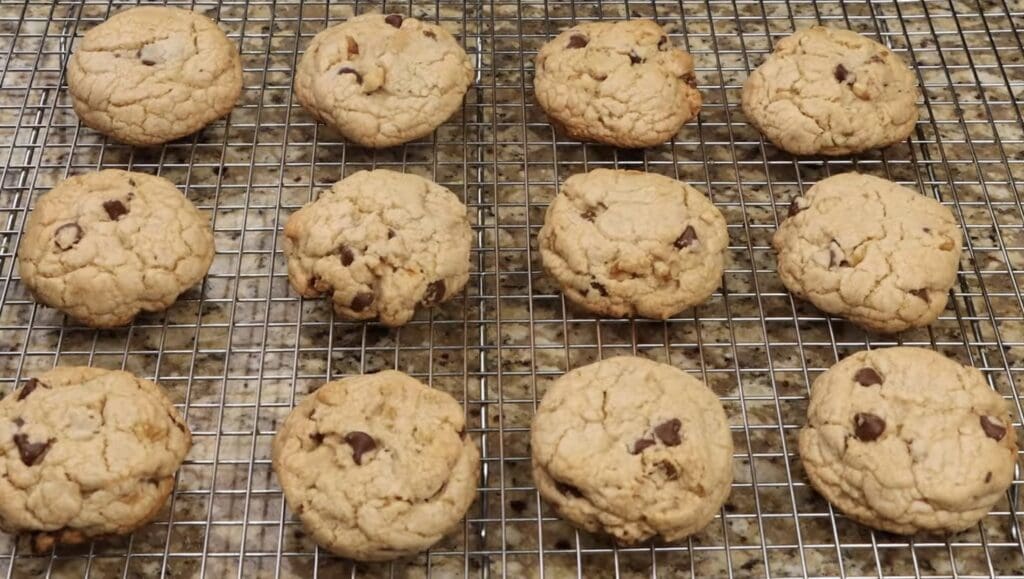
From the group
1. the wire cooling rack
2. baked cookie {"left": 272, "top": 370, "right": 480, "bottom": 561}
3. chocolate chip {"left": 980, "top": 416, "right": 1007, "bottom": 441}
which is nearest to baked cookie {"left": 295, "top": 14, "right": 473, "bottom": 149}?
the wire cooling rack

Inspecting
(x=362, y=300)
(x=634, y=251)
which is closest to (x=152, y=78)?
(x=362, y=300)

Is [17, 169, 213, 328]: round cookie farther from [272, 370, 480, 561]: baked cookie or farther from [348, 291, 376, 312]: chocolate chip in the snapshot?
[272, 370, 480, 561]: baked cookie

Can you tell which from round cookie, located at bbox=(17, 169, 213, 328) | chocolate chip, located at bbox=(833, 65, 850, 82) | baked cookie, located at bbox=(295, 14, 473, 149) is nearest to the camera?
round cookie, located at bbox=(17, 169, 213, 328)

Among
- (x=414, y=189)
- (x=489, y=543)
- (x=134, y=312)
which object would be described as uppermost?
(x=414, y=189)

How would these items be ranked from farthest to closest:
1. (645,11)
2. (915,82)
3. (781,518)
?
(645,11) < (915,82) < (781,518)

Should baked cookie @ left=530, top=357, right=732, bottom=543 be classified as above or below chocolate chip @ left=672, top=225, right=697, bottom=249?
below

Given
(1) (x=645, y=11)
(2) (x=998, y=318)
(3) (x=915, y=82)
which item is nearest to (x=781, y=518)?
(2) (x=998, y=318)

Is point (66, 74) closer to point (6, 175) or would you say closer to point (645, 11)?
point (6, 175)

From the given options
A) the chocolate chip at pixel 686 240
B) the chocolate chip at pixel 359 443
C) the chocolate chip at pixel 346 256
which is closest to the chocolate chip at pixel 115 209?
the chocolate chip at pixel 346 256
